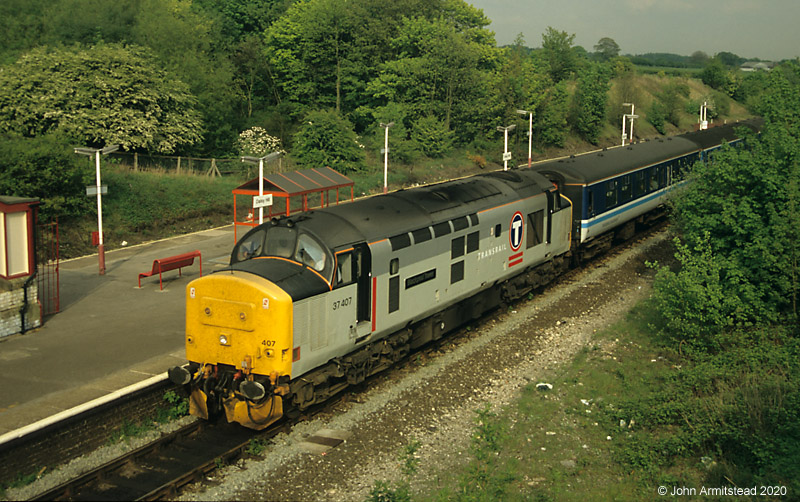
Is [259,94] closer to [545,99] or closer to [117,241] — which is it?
[545,99]

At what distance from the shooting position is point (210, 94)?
160ft

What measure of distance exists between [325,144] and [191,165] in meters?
8.25

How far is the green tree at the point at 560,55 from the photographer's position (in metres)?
83.3

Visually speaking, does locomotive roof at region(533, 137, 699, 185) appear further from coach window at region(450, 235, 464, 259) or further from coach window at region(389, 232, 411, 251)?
coach window at region(389, 232, 411, 251)

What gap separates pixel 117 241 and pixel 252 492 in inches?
784

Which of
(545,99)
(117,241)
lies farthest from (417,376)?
(545,99)

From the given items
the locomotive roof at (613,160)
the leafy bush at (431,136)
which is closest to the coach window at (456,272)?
the locomotive roof at (613,160)

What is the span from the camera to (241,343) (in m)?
12.7

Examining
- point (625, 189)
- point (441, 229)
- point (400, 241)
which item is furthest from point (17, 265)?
point (625, 189)

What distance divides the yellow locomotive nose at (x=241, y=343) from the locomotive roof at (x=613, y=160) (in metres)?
14.6

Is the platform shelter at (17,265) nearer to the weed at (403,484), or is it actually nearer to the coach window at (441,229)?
the coach window at (441,229)

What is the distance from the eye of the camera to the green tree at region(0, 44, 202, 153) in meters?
35.0

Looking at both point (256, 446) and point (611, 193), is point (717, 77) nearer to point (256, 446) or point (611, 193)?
point (611, 193)

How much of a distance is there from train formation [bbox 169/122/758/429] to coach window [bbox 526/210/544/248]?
1.3 inches
